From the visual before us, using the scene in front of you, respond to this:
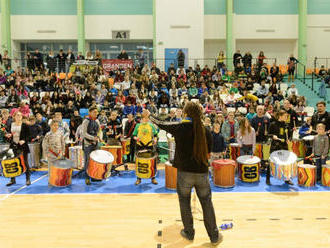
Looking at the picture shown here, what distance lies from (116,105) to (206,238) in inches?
363

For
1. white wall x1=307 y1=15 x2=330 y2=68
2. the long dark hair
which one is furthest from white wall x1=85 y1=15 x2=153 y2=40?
the long dark hair

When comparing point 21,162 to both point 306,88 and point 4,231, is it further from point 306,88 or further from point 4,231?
point 306,88

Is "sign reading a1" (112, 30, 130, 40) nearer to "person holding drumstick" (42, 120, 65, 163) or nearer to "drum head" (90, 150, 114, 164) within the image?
"person holding drumstick" (42, 120, 65, 163)

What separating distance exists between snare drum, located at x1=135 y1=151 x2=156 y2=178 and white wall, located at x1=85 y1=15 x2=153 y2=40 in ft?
51.5

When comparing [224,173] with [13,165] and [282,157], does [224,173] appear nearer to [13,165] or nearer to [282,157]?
[282,157]

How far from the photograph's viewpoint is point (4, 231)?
5289mm

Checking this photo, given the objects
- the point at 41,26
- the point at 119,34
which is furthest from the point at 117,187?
the point at 41,26

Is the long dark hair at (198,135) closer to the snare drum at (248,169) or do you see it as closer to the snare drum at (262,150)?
the snare drum at (248,169)

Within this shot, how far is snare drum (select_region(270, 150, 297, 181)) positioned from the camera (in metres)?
7.48

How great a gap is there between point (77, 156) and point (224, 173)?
3497 millimetres

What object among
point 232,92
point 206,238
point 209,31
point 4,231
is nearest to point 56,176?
point 4,231

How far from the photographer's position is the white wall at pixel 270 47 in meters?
23.0

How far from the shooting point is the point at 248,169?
8.04 meters

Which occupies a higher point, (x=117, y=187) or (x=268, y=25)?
(x=268, y=25)
